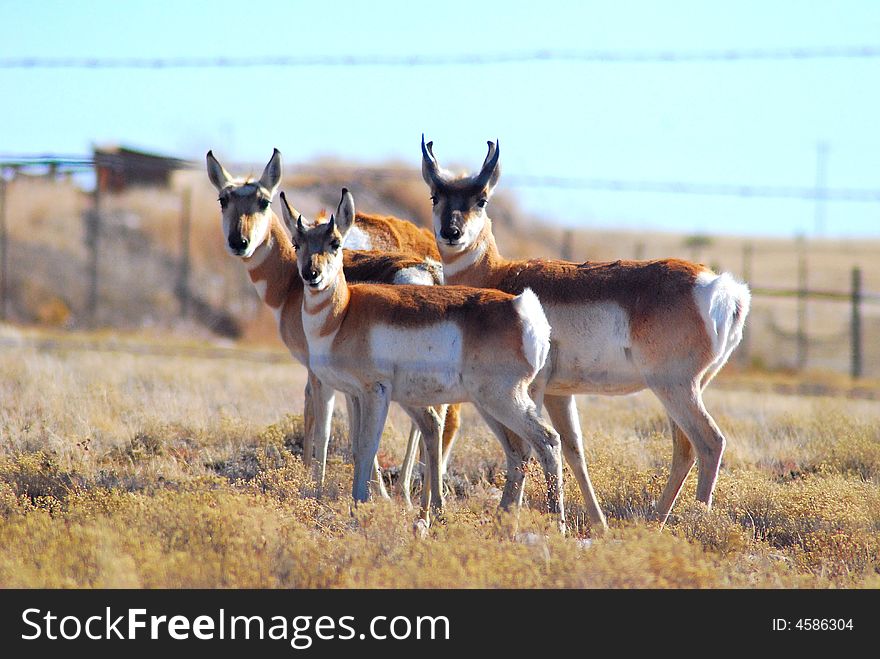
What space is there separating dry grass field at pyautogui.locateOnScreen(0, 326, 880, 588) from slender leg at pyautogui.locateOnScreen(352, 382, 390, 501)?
0.61 ft

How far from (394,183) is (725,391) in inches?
710

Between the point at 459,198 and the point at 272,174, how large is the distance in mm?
1552

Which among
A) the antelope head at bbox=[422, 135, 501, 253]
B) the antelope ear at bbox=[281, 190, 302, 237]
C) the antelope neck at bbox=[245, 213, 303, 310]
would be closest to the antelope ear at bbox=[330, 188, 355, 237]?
the antelope ear at bbox=[281, 190, 302, 237]

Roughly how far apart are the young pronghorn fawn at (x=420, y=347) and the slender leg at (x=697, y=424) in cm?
103

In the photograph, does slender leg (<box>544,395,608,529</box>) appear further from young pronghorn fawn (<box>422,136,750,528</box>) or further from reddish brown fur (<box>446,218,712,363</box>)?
reddish brown fur (<box>446,218,712,363</box>)

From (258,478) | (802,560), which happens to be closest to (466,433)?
(258,478)

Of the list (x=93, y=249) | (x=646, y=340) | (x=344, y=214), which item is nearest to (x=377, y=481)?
(x=344, y=214)

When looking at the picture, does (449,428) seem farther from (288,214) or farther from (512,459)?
(288,214)

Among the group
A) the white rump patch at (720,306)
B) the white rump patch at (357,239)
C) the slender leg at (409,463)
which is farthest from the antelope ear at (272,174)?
the white rump patch at (720,306)

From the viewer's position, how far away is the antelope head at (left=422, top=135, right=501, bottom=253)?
8984 mm

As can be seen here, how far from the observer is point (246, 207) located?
9.23 meters

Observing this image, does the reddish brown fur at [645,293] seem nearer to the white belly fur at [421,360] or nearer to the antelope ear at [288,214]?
the white belly fur at [421,360]

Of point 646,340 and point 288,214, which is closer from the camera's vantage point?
point 646,340

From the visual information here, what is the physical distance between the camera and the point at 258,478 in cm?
910
